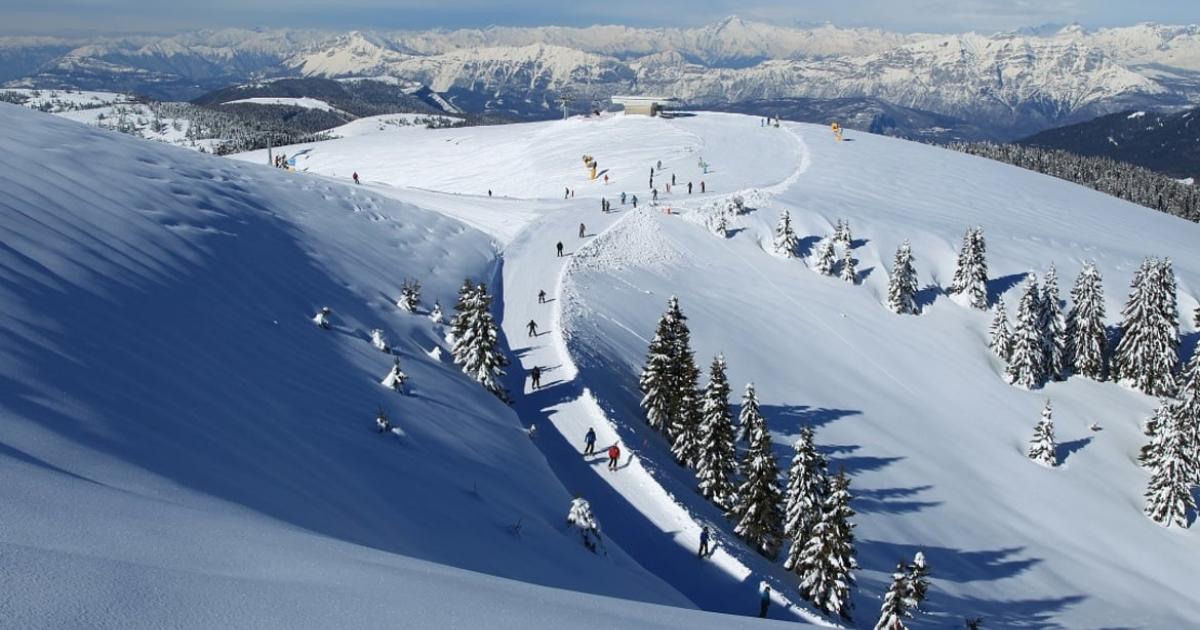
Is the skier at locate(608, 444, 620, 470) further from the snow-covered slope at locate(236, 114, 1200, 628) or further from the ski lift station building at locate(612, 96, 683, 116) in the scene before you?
the ski lift station building at locate(612, 96, 683, 116)

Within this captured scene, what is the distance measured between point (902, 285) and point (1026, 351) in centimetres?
897

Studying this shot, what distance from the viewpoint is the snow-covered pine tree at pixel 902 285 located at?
176ft

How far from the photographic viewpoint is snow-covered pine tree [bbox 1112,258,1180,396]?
50625 millimetres

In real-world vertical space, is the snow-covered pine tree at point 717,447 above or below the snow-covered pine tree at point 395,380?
below

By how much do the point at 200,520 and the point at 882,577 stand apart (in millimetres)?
23837

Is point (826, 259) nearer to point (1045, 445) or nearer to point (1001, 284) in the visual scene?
point (1001, 284)

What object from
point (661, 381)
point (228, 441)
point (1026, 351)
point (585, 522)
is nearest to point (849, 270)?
point (1026, 351)

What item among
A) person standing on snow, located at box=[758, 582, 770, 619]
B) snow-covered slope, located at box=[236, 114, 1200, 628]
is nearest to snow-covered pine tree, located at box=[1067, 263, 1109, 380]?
snow-covered slope, located at box=[236, 114, 1200, 628]

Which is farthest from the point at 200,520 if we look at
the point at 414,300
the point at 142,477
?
the point at 414,300

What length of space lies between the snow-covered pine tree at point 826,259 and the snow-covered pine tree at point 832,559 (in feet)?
120

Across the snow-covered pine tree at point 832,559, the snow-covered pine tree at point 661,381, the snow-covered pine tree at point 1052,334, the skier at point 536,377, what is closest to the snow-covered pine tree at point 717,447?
the snow-covered pine tree at point 661,381

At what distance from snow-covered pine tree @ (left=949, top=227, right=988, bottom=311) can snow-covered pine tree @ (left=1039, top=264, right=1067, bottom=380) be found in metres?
4.21

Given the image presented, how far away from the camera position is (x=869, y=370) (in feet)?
151

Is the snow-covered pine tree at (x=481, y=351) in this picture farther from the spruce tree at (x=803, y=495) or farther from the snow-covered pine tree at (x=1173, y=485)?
the snow-covered pine tree at (x=1173, y=485)
